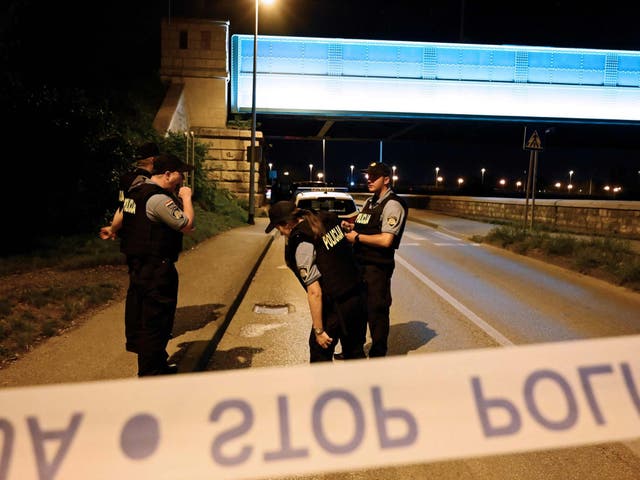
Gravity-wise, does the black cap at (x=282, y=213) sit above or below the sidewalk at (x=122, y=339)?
above

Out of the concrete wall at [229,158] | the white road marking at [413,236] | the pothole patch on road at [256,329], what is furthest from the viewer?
the concrete wall at [229,158]

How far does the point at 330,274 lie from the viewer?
12.1ft

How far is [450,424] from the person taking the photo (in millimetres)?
2428

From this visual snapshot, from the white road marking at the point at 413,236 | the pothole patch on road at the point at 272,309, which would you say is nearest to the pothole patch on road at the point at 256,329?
the pothole patch on road at the point at 272,309

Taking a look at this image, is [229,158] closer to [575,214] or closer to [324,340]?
[575,214]

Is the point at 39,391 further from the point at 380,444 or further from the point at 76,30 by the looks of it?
the point at 76,30

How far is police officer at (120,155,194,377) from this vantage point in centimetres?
419

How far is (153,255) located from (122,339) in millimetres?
1997

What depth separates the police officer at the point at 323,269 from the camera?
3.62m

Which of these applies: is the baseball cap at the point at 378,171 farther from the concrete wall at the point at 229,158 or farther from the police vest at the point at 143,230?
the concrete wall at the point at 229,158

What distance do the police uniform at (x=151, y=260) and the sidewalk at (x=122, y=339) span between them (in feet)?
2.20

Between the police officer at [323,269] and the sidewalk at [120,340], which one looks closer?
the police officer at [323,269]

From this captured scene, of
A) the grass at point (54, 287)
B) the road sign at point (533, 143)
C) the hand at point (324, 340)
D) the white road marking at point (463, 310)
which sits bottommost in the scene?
the white road marking at point (463, 310)

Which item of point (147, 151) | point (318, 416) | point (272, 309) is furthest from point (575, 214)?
point (318, 416)
